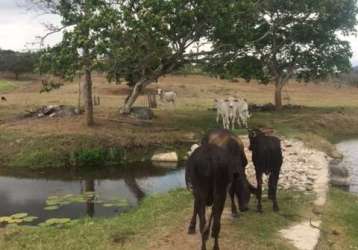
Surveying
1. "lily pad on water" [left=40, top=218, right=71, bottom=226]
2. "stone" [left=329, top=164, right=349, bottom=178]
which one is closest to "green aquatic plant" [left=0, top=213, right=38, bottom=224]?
"lily pad on water" [left=40, top=218, right=71, bottom=226]

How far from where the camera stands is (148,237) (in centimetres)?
1125

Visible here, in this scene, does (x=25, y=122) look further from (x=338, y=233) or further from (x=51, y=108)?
(x=338, y=233)

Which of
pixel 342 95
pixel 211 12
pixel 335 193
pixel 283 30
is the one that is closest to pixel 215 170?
pixel 335 193

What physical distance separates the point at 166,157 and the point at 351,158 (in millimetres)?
8737

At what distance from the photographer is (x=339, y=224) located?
12844 millimetres

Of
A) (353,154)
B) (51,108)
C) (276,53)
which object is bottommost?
(353,154)

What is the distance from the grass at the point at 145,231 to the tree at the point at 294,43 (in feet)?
67.0

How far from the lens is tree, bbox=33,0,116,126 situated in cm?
2511

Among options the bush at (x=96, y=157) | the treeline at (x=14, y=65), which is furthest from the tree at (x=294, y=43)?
the treeline at (x=14, y=65)

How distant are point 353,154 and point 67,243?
19.5 meters

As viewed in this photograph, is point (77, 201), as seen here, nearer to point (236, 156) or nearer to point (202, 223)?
point (236, 156)

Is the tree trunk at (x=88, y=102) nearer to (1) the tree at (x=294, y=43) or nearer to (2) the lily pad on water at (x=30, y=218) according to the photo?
(1) the tree at (x=294, y=43)

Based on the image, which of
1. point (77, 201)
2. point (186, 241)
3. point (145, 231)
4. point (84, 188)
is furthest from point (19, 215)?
point (186, 241)

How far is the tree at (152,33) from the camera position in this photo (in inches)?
1003
